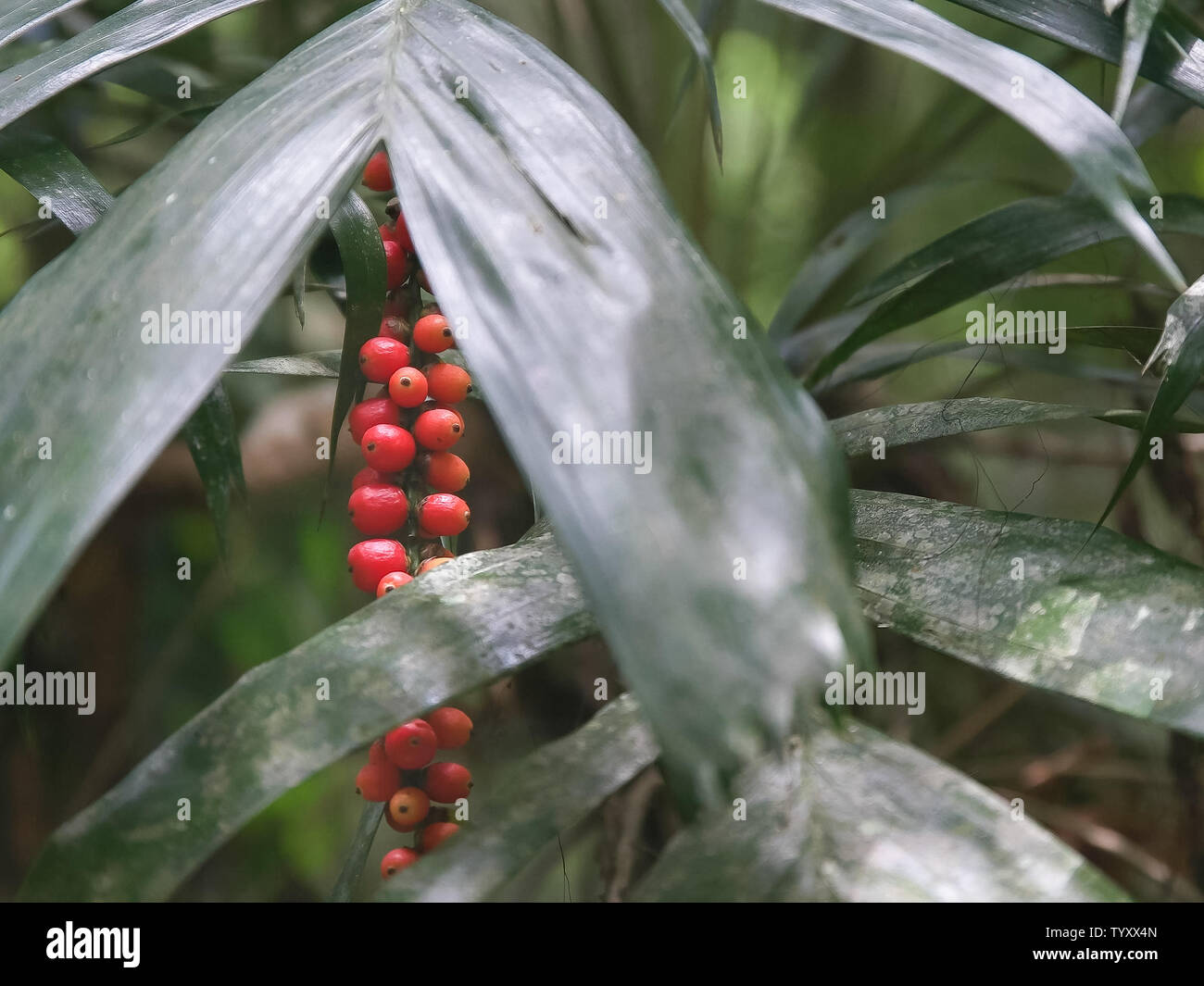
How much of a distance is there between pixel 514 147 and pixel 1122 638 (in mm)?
299

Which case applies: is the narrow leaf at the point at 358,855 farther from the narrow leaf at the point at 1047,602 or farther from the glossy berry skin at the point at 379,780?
the narrow leaf at the point at 1047,602

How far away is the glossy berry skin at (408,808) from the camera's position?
0.38 meters

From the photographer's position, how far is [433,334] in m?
0.42

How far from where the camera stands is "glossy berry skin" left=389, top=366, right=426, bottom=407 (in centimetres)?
41

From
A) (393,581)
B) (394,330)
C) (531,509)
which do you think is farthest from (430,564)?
(531,509)

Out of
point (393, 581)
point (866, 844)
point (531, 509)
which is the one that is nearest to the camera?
point (866, 844)

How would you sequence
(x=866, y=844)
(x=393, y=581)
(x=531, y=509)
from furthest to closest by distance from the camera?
(x=531, y=509)
(x=393, y=581)
(x=866, y=844)

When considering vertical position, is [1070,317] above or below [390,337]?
above

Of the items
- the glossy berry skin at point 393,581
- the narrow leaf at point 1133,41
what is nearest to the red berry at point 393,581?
the glossy berry skin at point 393,581

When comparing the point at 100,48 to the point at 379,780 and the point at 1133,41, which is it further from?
the point at 1133,41

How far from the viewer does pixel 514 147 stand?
1.04 ft

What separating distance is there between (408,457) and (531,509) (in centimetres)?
50

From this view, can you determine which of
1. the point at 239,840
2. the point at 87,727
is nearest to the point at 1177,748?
the point at 239,840
